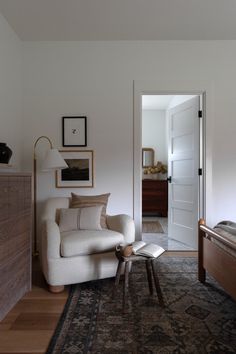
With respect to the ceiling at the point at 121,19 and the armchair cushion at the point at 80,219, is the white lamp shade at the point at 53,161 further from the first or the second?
the ceiling at the point at 121,19

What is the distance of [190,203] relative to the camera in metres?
3.85

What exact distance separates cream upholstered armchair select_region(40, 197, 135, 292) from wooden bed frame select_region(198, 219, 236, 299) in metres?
0.80

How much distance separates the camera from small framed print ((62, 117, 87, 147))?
3564mm

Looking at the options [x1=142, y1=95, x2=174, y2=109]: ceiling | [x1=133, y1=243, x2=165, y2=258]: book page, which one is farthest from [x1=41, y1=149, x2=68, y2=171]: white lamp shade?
[x1=142, y1=95, x2=174, y2=109]: ceiling

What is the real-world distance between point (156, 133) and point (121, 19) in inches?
166

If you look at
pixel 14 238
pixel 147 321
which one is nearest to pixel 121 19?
pixel 14 238

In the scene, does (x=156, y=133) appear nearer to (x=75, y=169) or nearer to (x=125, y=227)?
(x=75, y=169)

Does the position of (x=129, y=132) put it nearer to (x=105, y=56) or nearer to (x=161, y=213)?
(x=105, y=56)

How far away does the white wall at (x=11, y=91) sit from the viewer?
10.0ft

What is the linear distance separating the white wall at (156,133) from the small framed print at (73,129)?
374 centimetres

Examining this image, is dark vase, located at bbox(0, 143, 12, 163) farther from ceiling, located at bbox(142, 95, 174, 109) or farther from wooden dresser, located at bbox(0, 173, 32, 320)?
ceiling, located at bbox(142, 95, 174, 109)

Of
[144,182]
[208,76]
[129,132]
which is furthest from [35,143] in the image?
[144,182]

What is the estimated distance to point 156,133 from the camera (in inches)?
280

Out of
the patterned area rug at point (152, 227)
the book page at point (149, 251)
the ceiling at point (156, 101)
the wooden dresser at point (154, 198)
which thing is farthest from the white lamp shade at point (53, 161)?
the wooden dresser at point (154, 198)
